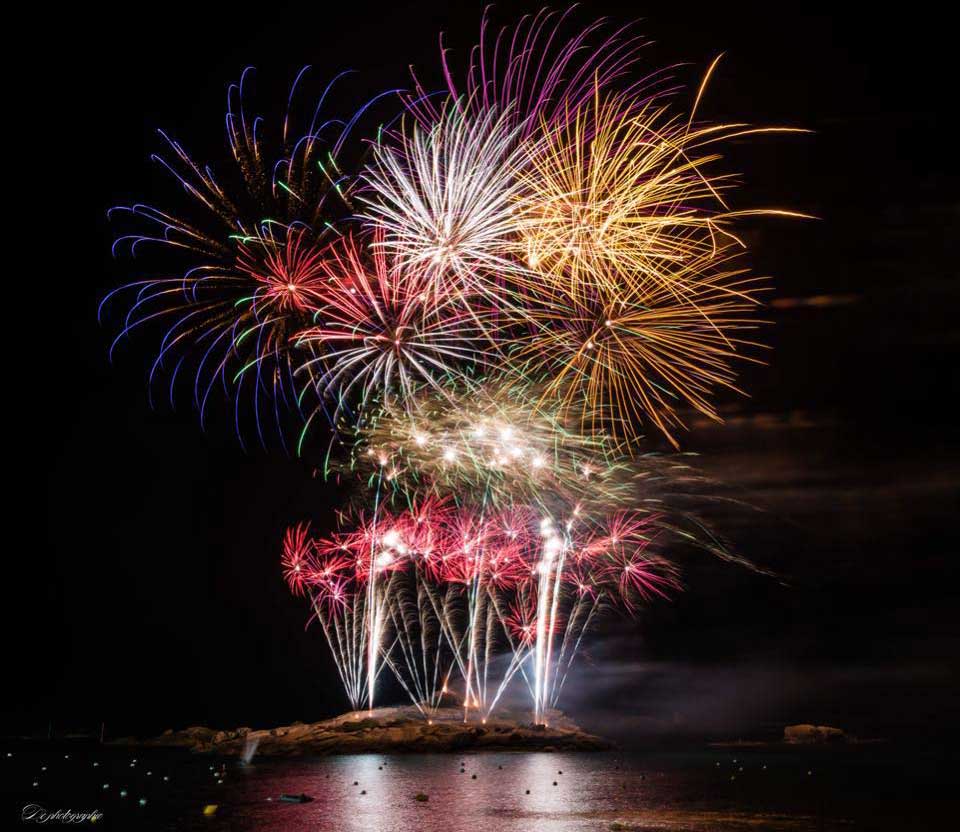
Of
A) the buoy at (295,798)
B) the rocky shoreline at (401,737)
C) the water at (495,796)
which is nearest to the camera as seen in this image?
the water at (495,796)

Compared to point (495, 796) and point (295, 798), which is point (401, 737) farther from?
point (295, 798)

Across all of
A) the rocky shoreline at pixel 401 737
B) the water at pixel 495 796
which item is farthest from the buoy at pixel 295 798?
the rocky shoreline at pixel 401 737

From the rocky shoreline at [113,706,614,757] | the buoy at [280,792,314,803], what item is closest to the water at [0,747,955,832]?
the buoy at [280,792,314,803]

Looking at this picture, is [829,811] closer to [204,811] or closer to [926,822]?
[926,822]

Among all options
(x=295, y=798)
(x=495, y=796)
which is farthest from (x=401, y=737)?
(x=295, y=798)

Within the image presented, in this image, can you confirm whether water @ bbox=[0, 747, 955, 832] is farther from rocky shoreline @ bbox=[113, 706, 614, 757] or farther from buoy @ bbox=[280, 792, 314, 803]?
rocky shoreline @ bbox=[113, 706, 614, 757]

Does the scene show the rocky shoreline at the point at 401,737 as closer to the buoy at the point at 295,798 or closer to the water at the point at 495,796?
the water at the point at 495,796

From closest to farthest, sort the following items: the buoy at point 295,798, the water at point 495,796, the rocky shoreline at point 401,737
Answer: the water at point 495,796, the buoy at point 295,798, the rocky shoreline at point 401,737

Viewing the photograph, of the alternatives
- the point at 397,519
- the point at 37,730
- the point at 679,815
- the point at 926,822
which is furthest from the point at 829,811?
the point at 37,730

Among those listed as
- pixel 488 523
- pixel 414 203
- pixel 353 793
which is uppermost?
pixel 414 203
